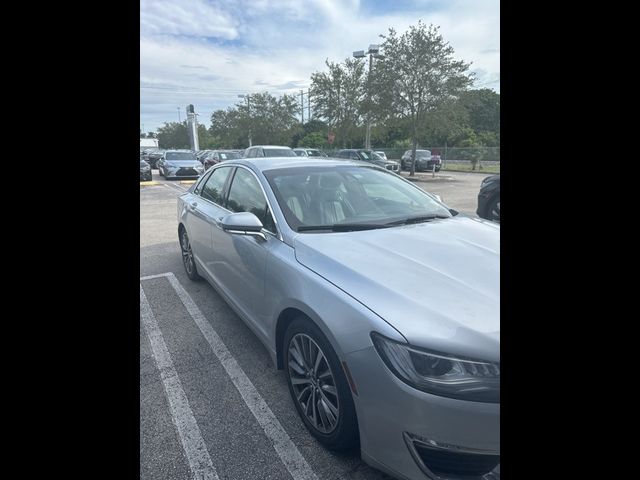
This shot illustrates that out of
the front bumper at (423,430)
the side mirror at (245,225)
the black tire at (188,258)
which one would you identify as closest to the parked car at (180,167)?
the black tire at (188,258)

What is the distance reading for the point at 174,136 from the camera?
7569 centimetres

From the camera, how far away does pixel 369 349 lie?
164 cm

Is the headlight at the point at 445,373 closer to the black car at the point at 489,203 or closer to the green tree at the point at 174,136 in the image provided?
the black car at the point at 489,203

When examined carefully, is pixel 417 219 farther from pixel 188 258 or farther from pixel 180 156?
pixel 180 156

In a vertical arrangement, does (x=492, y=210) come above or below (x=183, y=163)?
below

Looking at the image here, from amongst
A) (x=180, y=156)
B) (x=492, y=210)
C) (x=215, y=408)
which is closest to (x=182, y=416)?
(x=215, y=408)

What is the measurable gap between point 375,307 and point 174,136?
82.5 metres

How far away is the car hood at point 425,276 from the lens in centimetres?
157

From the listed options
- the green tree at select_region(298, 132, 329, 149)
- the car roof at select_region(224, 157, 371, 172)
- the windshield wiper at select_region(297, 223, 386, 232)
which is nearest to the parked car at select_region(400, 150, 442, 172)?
the green tree at select_region(298, 132, 329, 149)
